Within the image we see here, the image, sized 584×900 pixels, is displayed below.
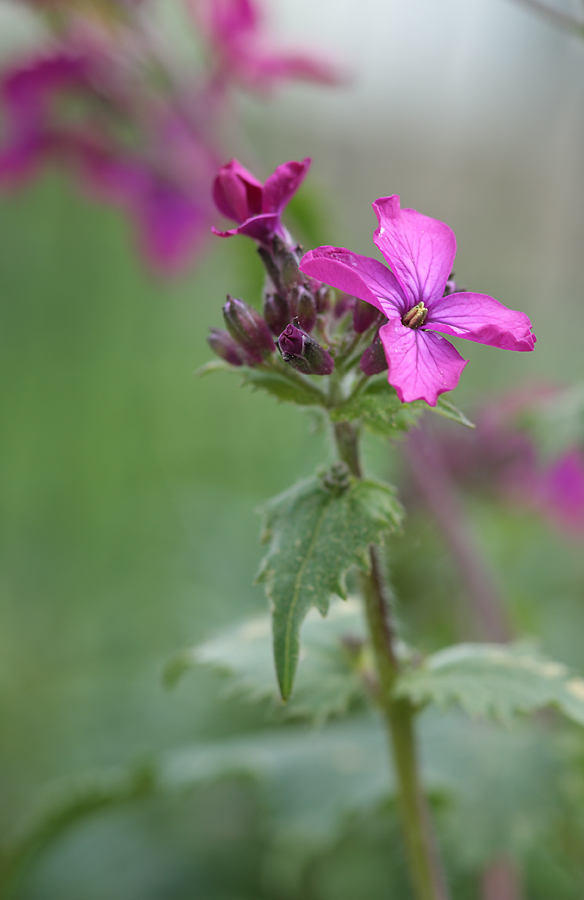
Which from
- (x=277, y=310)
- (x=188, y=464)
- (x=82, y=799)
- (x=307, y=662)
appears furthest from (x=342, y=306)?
(x=188, y=464)

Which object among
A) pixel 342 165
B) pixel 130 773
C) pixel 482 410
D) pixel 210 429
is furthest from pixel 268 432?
pixel 342 165

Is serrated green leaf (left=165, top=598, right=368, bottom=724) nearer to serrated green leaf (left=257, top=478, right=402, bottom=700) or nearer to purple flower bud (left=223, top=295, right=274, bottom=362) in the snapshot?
serrated green leaf (left=257, top=478, right=402, bottom=700)

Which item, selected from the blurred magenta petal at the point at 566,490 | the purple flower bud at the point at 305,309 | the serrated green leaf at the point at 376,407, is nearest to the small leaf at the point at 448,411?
the serrated green leaf at the point at 376,407

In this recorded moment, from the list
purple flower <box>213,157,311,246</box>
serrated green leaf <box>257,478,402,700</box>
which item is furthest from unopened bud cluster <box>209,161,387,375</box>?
serrated green leaf <box>257,478,402,700</box>

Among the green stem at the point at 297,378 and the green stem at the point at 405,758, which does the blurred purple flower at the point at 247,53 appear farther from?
the green stem at the point at 405,758

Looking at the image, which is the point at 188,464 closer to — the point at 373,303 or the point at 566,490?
the point at 566,490
